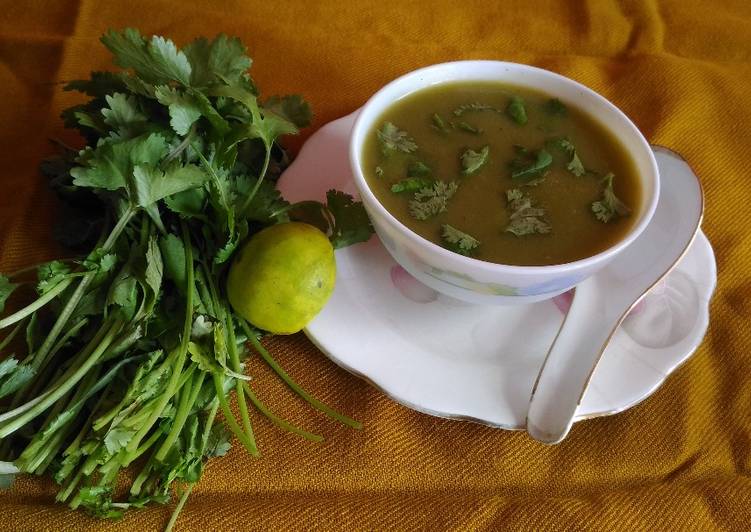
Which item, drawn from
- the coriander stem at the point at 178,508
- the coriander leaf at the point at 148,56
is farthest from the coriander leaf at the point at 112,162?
the coriander stem at the point at 178,508

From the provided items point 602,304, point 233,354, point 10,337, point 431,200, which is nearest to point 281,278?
point 233,354

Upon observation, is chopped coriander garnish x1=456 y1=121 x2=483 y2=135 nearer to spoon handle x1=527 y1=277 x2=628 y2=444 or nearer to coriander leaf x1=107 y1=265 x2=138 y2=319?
spoon handle x1=527 y1=277 x2=628 y2=444

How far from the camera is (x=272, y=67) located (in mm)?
1232

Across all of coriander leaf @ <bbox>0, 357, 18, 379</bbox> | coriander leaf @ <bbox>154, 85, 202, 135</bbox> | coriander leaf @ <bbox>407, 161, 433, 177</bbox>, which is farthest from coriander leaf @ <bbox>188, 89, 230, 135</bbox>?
coriander leaf @ <bbox>0, 357, 18, 379</bbox>

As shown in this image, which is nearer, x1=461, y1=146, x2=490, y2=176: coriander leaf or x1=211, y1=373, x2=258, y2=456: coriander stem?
x1=211, y1=373, x2=258, y2=456: coriander stem

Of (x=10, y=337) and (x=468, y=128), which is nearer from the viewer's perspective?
(x=10, y=337)

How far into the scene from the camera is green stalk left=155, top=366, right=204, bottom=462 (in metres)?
0.72

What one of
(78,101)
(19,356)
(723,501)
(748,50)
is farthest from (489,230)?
(748,50)

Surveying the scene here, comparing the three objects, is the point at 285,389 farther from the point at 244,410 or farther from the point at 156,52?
the point at 156,52

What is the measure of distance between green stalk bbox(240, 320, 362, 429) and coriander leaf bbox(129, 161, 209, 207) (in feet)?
0.60

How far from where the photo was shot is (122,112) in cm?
81

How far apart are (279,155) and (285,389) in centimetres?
37

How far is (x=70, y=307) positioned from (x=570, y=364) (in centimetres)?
59

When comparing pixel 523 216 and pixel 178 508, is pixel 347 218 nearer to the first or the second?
pixel 523 216
